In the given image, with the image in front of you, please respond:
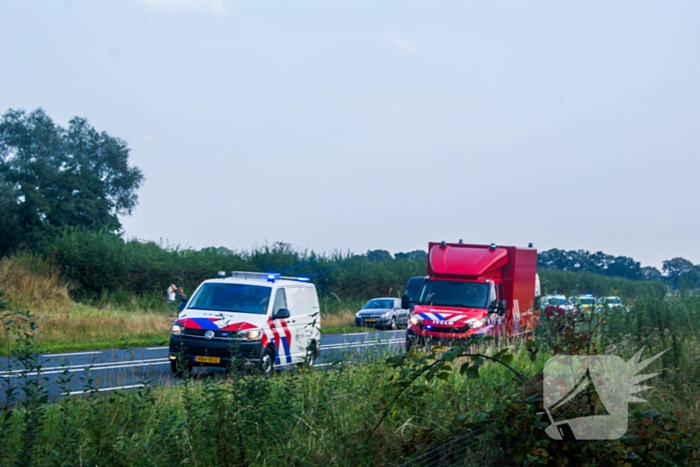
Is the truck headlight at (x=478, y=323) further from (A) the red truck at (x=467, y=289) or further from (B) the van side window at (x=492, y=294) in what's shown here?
(B) the van side window at (x=492, y=294)

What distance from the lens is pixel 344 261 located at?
3906 cm

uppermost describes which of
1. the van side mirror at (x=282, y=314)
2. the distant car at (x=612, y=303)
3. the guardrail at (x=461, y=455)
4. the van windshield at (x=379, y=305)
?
the distant car at (x=612, y=303)

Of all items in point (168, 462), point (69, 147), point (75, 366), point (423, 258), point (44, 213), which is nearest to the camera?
point (168, 462)

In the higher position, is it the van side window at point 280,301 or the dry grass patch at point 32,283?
the dry grass patch at point 32,283

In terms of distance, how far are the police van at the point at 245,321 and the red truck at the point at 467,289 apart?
2620 millimetres

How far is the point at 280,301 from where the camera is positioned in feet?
39.4

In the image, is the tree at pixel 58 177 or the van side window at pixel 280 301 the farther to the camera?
the tree at pixel 58 177

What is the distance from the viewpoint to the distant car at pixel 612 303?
401 inches

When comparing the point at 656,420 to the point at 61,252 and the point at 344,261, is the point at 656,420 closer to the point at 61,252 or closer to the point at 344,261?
the point at 61,252

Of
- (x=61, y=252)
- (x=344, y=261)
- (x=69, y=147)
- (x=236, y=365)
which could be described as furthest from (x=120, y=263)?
(x=69, y=147)

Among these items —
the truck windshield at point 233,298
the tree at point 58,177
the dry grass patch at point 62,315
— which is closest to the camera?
the truck windshield at point 233,298

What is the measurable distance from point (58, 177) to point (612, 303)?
4324cm

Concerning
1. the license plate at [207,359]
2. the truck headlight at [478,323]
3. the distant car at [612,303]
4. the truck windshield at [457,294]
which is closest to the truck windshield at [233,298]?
the license plate at [207,359]

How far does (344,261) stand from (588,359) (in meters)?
34.5
